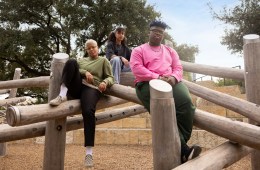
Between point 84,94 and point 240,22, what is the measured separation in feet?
40.8

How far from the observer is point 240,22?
14.2 metres

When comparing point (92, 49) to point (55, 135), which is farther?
point (92, 49)

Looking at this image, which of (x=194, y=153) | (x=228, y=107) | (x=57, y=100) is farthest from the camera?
(x=228, y=107)

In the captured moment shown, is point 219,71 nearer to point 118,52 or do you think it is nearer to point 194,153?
point 118,52

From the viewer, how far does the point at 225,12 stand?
1467 centimetres

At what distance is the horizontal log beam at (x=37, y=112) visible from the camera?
8.88 feet

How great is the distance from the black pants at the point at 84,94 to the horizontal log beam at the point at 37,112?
0.37 feet

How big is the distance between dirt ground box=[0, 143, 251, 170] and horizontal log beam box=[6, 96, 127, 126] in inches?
106

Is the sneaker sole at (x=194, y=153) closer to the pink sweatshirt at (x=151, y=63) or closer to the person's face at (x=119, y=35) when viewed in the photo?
the pink sweatshirt at (x=151, y=63)

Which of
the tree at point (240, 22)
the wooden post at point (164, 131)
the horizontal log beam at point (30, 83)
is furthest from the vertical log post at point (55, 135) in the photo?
the tree at point (240, 22)

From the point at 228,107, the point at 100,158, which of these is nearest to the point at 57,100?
the point at 228,107

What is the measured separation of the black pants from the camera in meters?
3.31

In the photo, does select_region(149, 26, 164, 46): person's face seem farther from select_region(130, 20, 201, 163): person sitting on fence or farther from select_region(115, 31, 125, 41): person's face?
select_region(115, 31, 125, 41): person's face

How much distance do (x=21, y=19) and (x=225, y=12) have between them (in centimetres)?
1059
